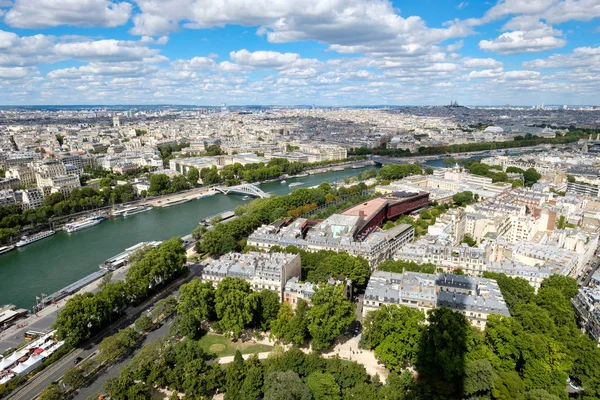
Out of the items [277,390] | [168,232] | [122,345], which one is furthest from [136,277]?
[168,232]

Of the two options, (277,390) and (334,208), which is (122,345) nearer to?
(277,390)

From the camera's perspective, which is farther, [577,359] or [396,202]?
[396,202]

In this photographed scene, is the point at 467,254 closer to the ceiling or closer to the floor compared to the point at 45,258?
closer to the ceiling

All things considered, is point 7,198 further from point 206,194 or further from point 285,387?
point 285,387

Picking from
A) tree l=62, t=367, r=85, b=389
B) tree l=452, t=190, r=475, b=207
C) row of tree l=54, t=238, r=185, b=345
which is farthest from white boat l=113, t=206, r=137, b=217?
tree l=452, t=190, r=475, b=207

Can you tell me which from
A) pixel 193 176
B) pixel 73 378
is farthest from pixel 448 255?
pixel 193 176

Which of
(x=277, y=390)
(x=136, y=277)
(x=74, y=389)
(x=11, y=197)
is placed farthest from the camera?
(x=11, y=197)

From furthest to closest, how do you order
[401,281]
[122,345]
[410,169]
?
[410,169], [401,281], [122,345]
